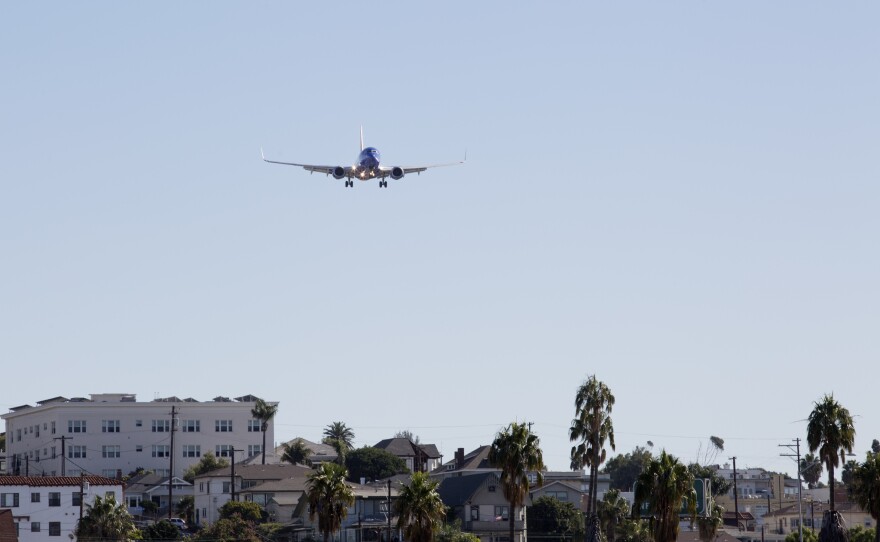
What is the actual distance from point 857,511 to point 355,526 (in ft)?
202

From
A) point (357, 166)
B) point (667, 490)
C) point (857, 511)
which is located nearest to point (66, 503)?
point (357, 166)

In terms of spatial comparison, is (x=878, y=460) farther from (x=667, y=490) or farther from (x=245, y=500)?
(x=245, y=500)

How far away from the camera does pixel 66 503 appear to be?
136125mm

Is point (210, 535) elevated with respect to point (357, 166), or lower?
lower

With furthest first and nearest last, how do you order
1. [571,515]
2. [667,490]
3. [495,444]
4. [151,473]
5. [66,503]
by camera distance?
[151,473] → [571,515] → [66,503] → [495,444] → [667,490]

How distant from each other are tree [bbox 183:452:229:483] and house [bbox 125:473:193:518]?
445 centimetres

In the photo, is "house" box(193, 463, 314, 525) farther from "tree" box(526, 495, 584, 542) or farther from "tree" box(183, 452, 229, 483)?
"tree" box(526, 495, 584, 542)

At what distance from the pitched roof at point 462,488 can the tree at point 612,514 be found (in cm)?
1987

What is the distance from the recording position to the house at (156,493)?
175m

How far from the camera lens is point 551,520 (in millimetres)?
147875

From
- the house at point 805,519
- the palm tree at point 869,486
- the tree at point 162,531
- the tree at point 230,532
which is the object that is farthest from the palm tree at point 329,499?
the house at point 805,519

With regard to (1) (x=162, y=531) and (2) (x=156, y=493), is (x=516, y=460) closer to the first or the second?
(1) (x=162, y=531)

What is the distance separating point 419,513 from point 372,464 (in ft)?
340

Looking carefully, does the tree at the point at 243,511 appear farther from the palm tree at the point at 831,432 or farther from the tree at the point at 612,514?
the palm tree at the point at 831,432
